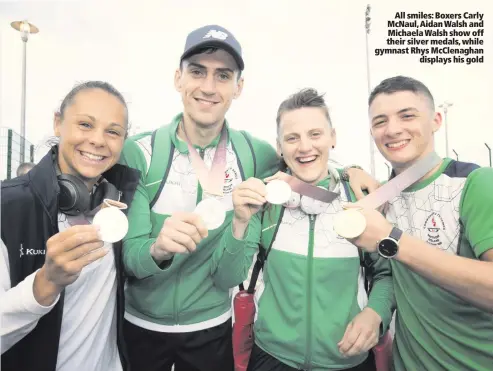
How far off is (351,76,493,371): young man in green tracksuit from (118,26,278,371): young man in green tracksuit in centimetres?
108

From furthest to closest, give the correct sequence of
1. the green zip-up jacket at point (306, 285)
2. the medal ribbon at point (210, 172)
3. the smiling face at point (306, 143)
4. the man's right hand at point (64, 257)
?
the medal ribbon at point (210, 172), the smiling face at point (306, 143), the green zip-up jacket at point (306, 285), the man's right hand at point (64, 257)

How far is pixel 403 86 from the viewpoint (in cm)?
Result: 232

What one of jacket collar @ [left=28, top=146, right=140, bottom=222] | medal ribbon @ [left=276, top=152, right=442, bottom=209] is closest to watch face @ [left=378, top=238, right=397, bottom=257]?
medal ribbon @ [left=276, top=152, right=442, bottom=209]

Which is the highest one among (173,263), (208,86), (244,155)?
(208,86)

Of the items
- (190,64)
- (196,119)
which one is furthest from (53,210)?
(190,64)

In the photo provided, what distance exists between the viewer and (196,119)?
2666 millimetres

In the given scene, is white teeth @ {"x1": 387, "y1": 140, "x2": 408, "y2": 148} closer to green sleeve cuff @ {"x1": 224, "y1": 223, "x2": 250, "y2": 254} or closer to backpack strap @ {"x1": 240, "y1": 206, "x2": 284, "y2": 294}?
backpack strap @ {"x1": 240, "y1": 206, "x2": 284, "y2": 294}

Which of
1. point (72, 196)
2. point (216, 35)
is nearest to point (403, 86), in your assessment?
point (216, 35)

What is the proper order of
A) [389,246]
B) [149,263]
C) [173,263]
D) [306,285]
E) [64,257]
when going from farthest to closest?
[173,263]
[306,285]
[149,263]
[389,246]
[64,257]

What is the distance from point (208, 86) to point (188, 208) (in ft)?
3.46

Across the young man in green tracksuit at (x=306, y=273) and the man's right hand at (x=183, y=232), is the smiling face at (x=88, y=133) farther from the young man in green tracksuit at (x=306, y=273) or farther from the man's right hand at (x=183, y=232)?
the young man in green tracksuit at (x=306, y=273)

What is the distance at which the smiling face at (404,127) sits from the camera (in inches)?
89.0

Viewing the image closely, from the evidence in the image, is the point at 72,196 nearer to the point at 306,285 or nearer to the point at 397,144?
the point at 306,285

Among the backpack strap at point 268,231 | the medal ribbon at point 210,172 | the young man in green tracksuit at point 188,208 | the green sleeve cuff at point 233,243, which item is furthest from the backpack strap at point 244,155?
the green sleeve cuff at point 233,243
